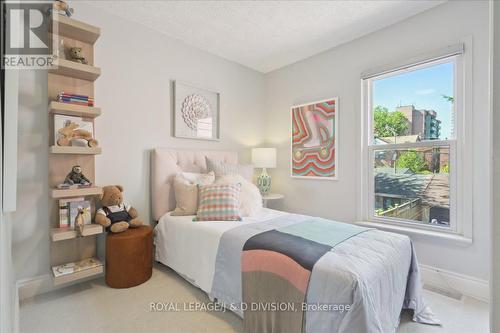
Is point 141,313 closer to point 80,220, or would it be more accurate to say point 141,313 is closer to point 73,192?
point 80,220

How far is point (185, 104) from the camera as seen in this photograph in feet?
9.23

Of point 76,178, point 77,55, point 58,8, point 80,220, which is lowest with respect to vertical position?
point 80,220

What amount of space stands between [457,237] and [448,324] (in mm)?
779

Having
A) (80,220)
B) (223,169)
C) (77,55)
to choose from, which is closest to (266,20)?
(223,169)

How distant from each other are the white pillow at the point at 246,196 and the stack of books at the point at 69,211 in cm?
119

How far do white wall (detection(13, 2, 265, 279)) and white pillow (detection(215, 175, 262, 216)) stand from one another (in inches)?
29.6

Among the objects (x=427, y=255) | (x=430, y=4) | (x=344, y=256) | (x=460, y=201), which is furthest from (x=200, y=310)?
(x=430, y=4)

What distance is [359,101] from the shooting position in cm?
267

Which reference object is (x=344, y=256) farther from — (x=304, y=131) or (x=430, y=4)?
A: (x=430, y=4)

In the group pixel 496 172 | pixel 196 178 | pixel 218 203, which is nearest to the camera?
pixel 496 172

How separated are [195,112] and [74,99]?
1.26 meters

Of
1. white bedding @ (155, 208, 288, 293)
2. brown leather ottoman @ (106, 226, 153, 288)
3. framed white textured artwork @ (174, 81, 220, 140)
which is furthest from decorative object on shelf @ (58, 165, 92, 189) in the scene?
framed white textured artwork @ (174, 81, 220, 140)

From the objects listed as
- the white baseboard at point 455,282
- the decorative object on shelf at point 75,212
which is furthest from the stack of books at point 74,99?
the white baseboard at point 455,282

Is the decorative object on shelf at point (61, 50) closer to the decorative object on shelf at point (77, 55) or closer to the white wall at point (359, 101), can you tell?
the decorative object on shelf at point (77, 55)
